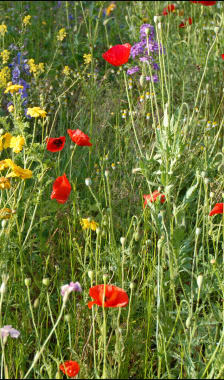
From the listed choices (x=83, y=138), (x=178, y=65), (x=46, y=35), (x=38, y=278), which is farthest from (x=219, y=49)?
(x=38, y=278)

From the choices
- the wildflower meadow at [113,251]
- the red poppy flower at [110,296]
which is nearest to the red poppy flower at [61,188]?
the wildflower meadow at [113,251]

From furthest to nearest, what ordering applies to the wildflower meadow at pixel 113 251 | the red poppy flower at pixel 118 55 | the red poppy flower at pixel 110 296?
the red poppy flower at pixel 118 55 → the wildflower meadow at pixel 113 251 → the red poppy flower at pixel 110 296

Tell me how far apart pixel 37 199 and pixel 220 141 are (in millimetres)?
1471

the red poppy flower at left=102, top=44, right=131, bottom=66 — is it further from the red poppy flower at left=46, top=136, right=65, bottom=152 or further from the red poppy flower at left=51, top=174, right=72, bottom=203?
the red poppy flower at left=51, top=174, right=72, bottom=203

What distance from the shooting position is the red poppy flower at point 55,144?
6.93 ft

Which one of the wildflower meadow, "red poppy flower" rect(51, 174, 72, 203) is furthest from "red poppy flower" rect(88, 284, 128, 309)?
"red poppy flower" rect(51, 174, 72, 203)

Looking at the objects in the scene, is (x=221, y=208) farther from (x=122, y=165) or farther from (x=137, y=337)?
A: (x=122, y=165)

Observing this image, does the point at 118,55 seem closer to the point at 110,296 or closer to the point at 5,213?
the point at 5,213

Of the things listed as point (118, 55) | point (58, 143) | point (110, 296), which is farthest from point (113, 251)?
point (118, 55)

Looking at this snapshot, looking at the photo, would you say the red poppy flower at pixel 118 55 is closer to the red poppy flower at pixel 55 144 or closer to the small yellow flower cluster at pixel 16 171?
the red poppy flower at pixel 55 144

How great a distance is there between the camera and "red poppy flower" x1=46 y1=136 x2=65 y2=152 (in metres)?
2.11

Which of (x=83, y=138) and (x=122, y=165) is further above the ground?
(x=83, y=138)

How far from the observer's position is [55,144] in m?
2.15

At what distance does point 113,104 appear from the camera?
→ 3.31 m
